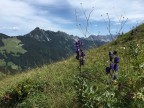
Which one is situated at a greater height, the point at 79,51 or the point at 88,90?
the point at 79,51

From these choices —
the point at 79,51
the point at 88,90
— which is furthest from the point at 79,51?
the point at 88,90

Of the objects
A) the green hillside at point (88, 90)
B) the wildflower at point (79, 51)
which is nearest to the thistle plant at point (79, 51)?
the wildflower at point (79, 51)

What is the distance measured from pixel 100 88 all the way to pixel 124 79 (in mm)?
834

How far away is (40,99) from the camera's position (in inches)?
384

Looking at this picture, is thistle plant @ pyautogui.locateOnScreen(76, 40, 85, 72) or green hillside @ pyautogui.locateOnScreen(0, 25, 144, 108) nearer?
green hillside @ pyautogui.locateOnScreen(0, 25, 144, 108)

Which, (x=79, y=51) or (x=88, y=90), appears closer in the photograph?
→ (x=88, y=90)

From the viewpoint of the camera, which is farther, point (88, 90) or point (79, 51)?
point (79, 51)

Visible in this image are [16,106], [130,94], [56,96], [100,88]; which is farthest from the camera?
[16,106]

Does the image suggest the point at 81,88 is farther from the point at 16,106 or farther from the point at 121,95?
the point at 16,106

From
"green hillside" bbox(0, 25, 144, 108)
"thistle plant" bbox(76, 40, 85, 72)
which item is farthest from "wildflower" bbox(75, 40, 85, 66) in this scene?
"green hillside" bbox(0, 25, 144, 108)

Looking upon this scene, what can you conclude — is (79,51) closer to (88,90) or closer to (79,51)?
(79,51)

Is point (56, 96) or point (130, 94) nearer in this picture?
point (130, 94)

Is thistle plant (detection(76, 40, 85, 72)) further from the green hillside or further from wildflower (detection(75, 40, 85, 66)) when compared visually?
the green hillside

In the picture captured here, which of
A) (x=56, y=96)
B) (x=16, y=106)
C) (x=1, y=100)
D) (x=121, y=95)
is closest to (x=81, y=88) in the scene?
(x=121, y=95)
